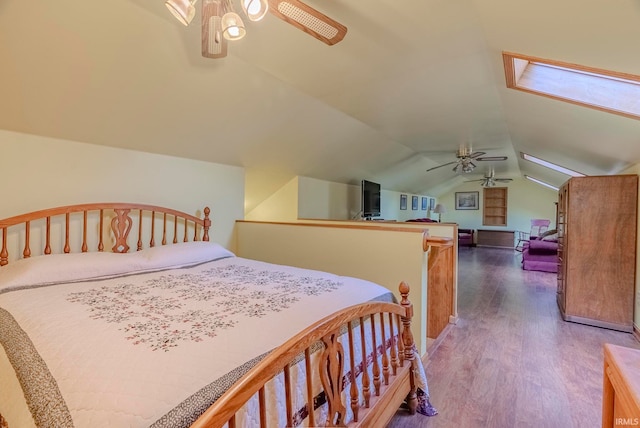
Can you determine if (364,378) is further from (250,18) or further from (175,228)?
(175,228)

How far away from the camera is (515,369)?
2.53 m

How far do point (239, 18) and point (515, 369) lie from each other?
3145 mm

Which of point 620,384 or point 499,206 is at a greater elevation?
point 499,206

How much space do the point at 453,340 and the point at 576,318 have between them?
5.57 feet

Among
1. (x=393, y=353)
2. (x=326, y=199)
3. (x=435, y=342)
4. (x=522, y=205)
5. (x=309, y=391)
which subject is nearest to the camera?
(x=309, y=391)

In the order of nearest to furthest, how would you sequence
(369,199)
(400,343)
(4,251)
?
1. (400,343)
2. (4,251)
3. (369,199)

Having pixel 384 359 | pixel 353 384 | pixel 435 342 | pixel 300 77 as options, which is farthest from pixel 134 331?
pixel 435 342

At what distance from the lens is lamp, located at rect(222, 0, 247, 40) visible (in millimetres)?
1366

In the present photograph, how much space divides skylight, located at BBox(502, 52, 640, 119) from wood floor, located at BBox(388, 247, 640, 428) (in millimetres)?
2075

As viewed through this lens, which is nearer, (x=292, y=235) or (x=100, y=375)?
(x=100, y=375)

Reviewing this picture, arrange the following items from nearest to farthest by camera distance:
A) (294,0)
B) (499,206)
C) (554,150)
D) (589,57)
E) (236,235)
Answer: (294,0), (589,57), (236,235), (554,150), (499,206)

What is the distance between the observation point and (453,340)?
122 inches

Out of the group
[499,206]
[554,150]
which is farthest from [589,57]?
[499,206]

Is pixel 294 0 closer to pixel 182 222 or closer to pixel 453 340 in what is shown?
pixel 182 222
